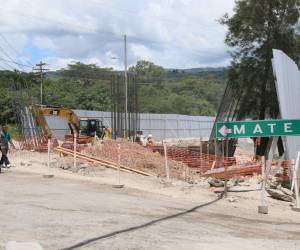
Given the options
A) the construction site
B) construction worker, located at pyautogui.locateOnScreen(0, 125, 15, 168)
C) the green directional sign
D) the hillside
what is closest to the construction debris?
the construction site

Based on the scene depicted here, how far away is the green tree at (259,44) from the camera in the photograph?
3762 centimetres

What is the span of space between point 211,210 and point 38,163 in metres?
12.7

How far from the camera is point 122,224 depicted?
39.4ft

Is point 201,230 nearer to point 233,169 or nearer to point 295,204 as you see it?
point 295,204

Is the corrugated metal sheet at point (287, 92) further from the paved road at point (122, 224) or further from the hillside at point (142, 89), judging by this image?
the hillside at point (142, 89)

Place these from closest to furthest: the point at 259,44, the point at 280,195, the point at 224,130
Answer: the point at 224,130 → the point at 280,195 → the point at 259,44

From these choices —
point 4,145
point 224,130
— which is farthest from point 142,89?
point 224,130

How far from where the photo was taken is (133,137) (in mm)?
49344

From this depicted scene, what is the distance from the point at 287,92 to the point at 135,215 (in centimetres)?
1208

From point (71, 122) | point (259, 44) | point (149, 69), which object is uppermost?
point (149, 69)

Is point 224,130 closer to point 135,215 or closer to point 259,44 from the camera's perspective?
point 135,215

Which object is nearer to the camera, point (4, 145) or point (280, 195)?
point (280, 195)

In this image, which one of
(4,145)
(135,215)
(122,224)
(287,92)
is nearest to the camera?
(122,224)

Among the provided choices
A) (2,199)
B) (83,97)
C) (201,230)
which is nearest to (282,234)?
(201,230)
